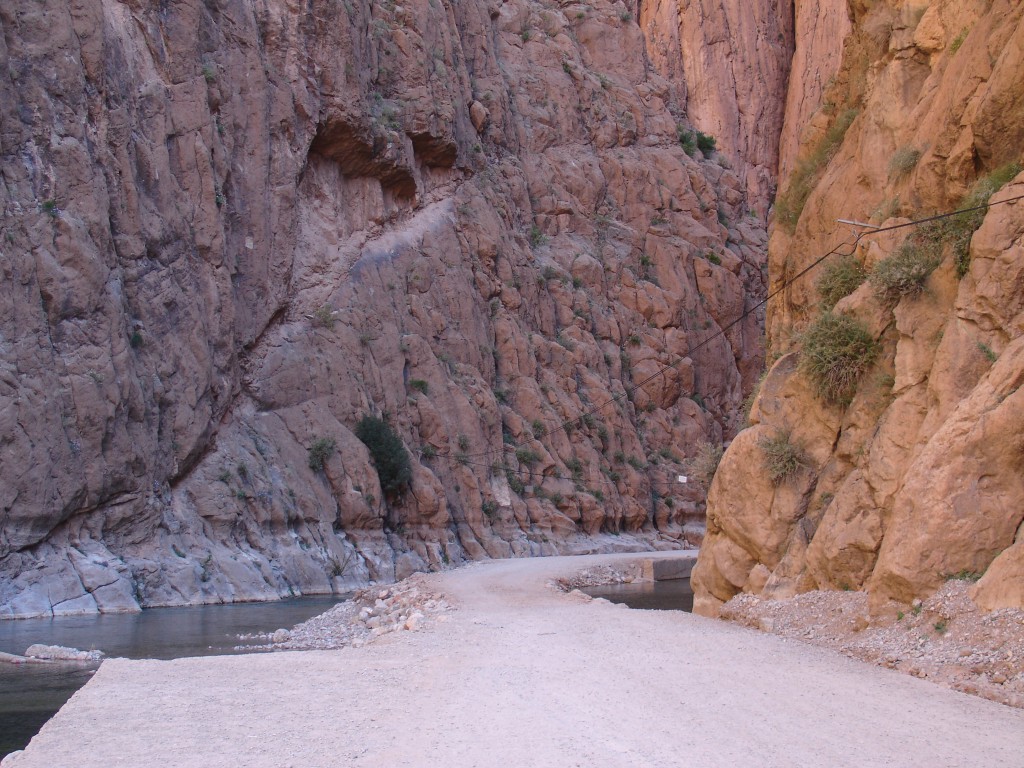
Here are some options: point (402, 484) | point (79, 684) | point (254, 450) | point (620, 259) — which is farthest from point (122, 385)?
point (620, 259)

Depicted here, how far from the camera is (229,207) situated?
33.2m

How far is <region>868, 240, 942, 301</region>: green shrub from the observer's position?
13742 mm

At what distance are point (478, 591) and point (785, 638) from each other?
10439 mm

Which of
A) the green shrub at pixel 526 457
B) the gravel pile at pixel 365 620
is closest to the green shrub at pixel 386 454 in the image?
the green shrub at pixel 526 457

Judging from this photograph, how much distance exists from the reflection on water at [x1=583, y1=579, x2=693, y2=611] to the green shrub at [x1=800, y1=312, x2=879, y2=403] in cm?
928

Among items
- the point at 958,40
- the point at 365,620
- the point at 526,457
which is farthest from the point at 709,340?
the point at 958,40

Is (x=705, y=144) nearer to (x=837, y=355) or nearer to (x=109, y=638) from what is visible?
(x=837, y=355)

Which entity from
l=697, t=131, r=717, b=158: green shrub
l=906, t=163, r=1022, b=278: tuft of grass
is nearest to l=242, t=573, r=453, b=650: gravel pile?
l=906, t=163, r=1022, b=278: tuft of grass

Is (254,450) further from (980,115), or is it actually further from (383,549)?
(980,115)

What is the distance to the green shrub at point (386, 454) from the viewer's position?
35.1 m

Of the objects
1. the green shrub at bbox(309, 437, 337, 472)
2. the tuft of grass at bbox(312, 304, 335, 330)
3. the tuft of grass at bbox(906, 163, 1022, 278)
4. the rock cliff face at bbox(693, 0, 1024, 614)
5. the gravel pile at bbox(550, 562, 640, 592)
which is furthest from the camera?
the tuft of grass at bbox(312, 304, 335, 330)

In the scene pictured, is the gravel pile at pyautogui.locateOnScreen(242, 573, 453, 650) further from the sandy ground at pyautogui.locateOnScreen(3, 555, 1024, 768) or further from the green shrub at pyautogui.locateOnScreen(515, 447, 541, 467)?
the green shrub at pyautogui.locateOnScreen(515, 447, 541, 467)

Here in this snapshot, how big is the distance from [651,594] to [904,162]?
16.0 m

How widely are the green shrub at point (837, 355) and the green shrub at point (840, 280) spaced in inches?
51.1
